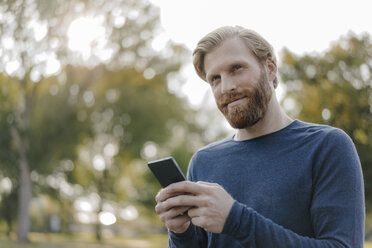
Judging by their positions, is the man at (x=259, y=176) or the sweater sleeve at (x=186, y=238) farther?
the sweater sleeve at (x=186, y=238)

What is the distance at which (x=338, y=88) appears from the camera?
18.9 meters

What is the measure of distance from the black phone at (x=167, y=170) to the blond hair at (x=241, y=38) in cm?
75

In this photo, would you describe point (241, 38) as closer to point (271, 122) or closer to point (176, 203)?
point (271, 122)

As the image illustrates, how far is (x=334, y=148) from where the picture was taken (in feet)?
6.45

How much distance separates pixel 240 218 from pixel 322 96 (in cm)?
1829

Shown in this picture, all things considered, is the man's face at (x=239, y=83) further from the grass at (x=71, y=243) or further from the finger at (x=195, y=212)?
the grass at (x=71, y=243)

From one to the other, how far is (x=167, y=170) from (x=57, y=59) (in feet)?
65.1

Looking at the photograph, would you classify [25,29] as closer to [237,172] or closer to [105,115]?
[105,115]

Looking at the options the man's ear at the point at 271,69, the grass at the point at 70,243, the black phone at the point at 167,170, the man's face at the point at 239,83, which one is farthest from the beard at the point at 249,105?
the grass at the point at 70,243

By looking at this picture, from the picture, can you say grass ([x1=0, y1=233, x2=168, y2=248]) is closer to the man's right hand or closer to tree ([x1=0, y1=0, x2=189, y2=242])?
tree ([x1=0, y1=0, x2=189, y2=242])

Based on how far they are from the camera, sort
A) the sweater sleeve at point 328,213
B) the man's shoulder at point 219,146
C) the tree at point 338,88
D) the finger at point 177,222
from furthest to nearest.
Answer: the tree at point 338,88, the man's shoulder at point 219,146, the finger at point 177,222, the sweater sleeve at point 328,213

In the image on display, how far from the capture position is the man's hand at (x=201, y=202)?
172cm

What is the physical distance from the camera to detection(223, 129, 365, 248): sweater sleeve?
1.72 meters

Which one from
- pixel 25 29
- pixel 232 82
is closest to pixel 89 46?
pixel 25 29
